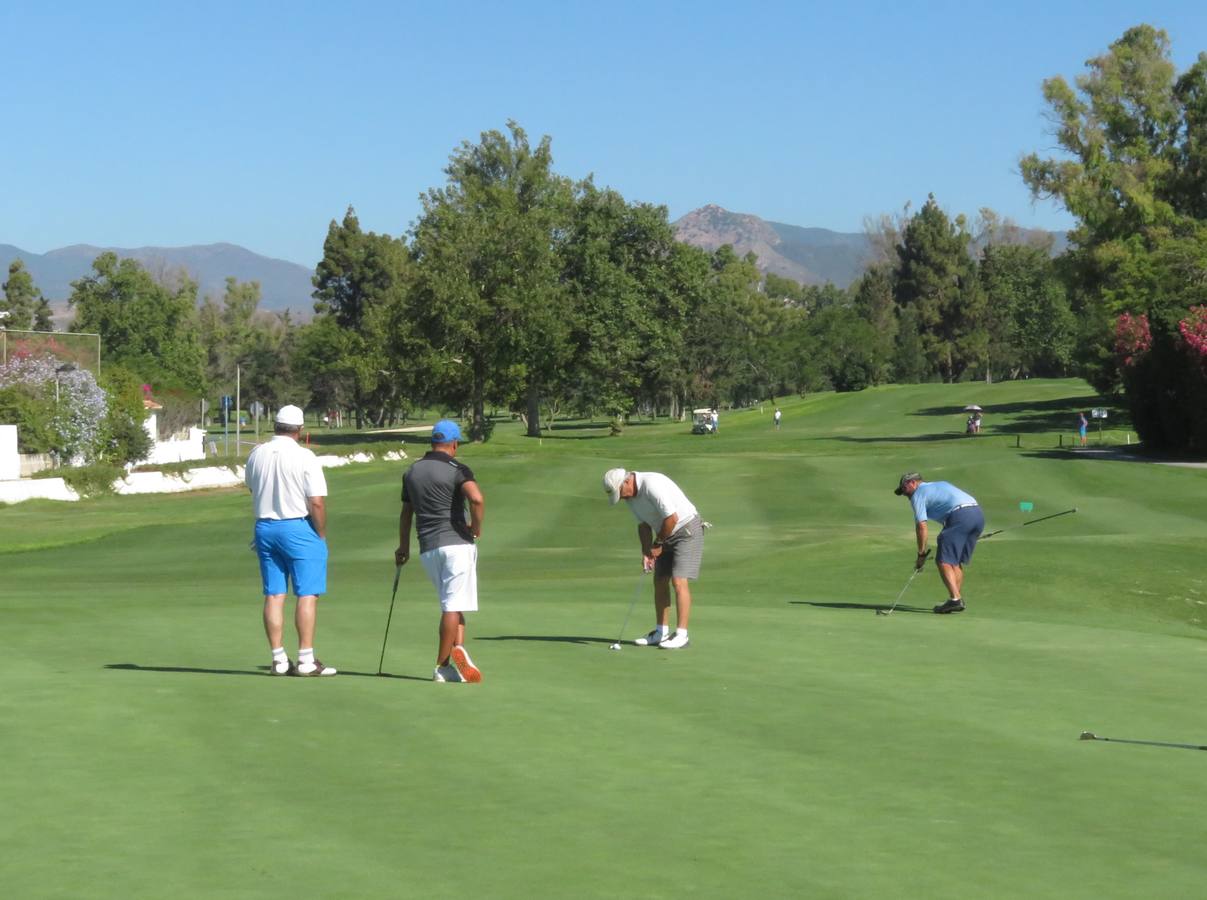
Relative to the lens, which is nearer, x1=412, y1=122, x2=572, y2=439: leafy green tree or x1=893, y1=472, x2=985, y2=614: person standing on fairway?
x1=893, y1=472, x2=985, y2=614: person standing on fairway

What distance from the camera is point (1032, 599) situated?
2230cm

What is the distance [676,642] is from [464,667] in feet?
10.7

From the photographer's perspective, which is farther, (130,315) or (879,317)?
(879,317)

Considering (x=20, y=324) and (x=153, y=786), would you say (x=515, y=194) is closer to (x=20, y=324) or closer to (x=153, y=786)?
(x=20, y=324)

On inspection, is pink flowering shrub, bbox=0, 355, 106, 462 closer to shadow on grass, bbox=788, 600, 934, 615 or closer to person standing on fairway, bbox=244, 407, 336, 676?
shadow on grass, bbox=788, 600, 934, 615

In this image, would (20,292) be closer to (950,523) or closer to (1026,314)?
(1026,314)

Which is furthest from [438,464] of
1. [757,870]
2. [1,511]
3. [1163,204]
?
[1163,204]

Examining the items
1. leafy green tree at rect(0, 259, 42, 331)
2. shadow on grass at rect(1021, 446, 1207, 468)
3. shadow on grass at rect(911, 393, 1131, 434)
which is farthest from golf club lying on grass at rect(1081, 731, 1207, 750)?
leafy green tree at rect(0, 259, 42, 331)

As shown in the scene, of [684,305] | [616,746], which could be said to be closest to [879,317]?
[684,305]

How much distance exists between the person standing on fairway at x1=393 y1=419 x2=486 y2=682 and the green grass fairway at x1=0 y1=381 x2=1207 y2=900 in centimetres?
36

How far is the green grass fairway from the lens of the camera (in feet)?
23.0

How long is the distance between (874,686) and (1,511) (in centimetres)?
3590

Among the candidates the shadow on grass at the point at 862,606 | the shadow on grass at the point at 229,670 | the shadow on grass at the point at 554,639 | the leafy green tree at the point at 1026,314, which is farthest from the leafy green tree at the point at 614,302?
the shadow on grass at the point at 229,670

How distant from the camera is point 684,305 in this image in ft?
367
